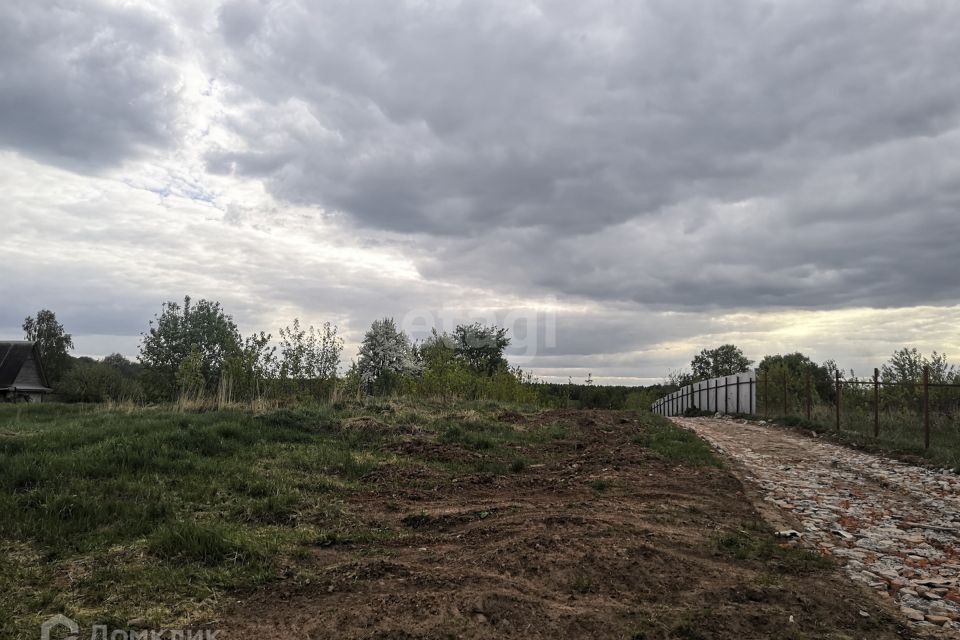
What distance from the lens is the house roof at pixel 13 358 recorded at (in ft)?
109

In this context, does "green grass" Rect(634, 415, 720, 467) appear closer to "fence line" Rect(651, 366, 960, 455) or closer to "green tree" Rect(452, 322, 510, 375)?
"fence line" Rect(651, 366, 960, 455)

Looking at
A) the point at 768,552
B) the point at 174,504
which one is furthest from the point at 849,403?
the point at 174,504

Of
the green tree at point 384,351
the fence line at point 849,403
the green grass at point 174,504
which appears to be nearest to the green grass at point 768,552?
the green grass at point 174,504

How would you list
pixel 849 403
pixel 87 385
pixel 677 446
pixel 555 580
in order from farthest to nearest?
pixel 87 385 → pixel 849 403 → pixel 677 446 → pixel 555 580

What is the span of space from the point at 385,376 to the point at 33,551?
19.6 m

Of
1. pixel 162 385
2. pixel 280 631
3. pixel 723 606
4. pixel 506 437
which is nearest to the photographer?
pixel 280 631

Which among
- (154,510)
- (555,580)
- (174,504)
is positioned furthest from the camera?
(174,504)

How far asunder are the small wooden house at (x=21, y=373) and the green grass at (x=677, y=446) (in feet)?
116

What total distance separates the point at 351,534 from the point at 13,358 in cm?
3857

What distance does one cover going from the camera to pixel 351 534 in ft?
17.7

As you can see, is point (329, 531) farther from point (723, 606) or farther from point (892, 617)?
point (892, 617)

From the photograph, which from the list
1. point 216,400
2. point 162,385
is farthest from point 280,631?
point 162,385

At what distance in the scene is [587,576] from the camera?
165 inches

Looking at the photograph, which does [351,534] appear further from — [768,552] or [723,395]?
[723,395]
